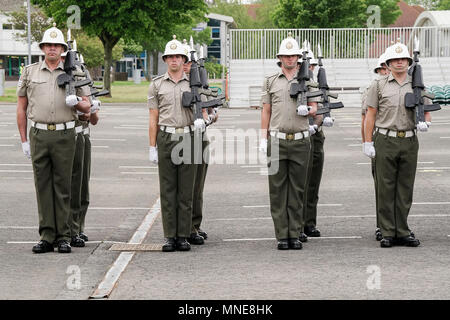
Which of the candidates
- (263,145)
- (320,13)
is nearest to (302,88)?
(263,145)

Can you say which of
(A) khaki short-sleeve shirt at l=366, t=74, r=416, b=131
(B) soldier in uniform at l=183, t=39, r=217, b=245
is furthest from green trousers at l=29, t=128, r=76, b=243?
(A) khaki short-sleeve shirt at l=366, t=74, r=416, b=131

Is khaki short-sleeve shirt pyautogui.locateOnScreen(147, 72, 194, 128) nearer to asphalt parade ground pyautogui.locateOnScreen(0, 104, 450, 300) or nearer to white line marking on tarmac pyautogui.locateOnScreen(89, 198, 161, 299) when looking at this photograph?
asphalt parade ground pyautogui.locateOnScreen(0, 104, 450, 300)

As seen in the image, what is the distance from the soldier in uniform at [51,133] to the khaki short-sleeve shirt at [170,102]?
2.42 feet

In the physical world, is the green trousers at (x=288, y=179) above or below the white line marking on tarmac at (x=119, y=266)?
above

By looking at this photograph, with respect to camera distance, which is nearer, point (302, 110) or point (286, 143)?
point (302, 110)

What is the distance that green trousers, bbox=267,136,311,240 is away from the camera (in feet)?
34.6

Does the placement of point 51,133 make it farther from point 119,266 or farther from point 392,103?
point 392,103

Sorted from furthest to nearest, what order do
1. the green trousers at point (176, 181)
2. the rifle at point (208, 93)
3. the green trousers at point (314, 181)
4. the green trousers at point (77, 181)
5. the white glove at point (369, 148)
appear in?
1. the green trousers at point (314, 181)
2. the green trousers at point (77, 181)
3. the white glove at point (369, 148)
4. the rifle at point (208, 93)
5. the green trousers at point (176, 181)

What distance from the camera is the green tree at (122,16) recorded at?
5103 centimetres

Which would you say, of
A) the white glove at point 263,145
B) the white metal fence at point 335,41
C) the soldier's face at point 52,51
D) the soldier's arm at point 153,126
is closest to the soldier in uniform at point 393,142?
the white glove at point 263,145

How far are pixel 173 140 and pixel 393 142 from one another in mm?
2408

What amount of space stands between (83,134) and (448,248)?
420 cm

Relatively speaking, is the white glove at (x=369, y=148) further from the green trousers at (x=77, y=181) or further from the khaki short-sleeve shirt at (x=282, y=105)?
the green trousers at (x=77, y=181)

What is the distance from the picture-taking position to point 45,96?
33.6 feet
